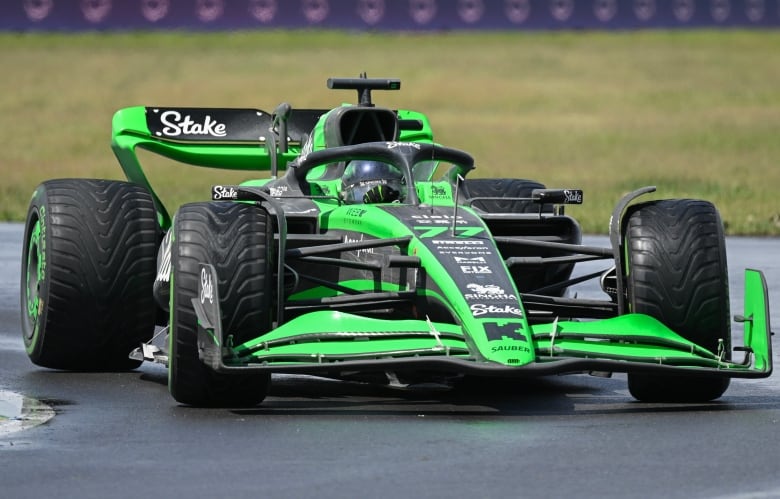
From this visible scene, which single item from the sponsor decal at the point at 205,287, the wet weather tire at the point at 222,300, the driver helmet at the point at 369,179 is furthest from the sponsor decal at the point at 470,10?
the sponsor decal at the point at 205,287

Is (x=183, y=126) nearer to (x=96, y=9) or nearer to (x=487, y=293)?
(x=487, y=293)

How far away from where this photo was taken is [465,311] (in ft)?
31.0

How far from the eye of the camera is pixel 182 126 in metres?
14.1

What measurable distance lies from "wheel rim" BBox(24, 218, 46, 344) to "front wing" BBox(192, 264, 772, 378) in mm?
2551

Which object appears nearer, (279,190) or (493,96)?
(279,190)

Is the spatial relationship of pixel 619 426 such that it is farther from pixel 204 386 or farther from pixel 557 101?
pixel 557 101

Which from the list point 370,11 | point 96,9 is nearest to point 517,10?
point 370,11

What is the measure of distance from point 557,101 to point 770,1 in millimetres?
6449

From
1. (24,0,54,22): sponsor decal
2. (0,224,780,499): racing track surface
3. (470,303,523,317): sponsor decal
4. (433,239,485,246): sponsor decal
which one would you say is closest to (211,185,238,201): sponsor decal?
(0,224,780,499): racing track surface

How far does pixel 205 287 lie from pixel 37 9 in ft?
116

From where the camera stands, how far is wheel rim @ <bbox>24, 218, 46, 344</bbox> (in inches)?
466

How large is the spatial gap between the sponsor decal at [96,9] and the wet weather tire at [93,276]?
107 ft

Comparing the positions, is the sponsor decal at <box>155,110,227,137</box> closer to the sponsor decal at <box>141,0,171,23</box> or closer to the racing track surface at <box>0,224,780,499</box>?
the racing track surface at <box>0,224,780,499</box>

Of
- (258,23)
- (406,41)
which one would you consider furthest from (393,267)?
(406,41)
